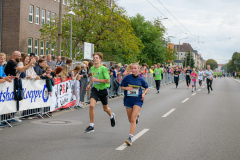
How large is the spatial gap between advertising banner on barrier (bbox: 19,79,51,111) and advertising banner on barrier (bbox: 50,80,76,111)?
0.49 meters

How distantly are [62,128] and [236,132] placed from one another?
14.2 ft

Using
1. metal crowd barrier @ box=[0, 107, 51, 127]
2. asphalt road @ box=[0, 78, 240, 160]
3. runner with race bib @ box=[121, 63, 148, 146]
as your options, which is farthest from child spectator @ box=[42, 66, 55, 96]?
runner with race bib @ box=[121, 63, 148, 146]

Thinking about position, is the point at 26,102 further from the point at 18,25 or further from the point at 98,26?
the point at 18,25

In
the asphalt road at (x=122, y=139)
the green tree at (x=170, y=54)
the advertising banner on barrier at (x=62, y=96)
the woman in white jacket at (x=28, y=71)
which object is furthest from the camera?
the green tree at (x=170, y=54)

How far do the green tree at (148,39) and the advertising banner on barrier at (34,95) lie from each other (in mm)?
52966

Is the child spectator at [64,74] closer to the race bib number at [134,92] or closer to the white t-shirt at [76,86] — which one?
the white t-shirt at [76,86]

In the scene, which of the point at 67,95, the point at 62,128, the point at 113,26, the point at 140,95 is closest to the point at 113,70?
the point at 67,95

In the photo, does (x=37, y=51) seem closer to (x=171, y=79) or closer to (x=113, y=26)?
(x=113, y=26)

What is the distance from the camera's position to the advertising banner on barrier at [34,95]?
10.9 m

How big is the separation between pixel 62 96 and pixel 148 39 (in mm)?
53481

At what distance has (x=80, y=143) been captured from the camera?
24.9 feet

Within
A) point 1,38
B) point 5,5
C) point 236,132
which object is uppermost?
point 5,5

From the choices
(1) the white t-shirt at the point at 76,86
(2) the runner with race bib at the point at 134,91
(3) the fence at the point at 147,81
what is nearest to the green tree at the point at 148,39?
(3) the fence at the point at 147,81

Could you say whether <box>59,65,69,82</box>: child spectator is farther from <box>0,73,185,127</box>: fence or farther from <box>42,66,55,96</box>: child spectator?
<box>42,66,55,96</box>: child spectator
